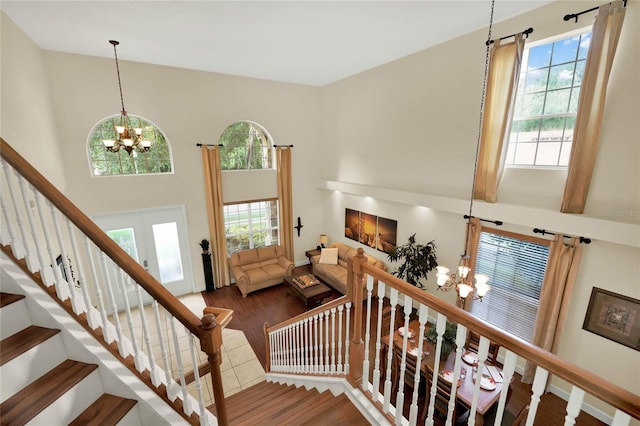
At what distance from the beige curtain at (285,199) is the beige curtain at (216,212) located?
158 cm

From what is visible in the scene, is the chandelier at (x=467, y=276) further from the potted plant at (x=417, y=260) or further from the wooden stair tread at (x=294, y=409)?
the wooden stair tread at (x=294, y=409)

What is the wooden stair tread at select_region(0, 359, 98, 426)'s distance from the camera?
1.38 m

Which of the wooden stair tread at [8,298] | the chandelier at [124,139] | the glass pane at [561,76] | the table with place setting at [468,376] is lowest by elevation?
the table with place setting at [468,376]

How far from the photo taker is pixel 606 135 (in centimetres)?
312

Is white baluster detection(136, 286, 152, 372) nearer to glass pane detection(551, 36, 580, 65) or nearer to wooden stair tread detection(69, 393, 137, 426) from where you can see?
wooden stair tread detection(69, 393, 137, 426)

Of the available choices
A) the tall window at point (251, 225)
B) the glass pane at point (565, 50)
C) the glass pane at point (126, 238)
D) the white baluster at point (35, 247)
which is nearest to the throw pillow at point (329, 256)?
the tall window at point (251, 225)

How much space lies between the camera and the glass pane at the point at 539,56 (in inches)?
141

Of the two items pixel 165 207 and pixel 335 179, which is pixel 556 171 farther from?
pixel 165 207

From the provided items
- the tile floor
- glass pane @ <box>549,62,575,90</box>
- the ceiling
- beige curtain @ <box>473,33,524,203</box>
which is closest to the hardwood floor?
the tile floor

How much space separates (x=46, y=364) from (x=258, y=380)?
10.5 ft

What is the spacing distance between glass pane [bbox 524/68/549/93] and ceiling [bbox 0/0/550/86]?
79cm

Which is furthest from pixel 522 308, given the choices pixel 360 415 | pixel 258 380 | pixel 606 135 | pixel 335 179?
pixel 335 179

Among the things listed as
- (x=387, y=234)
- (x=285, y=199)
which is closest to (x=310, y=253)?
(x=285, y=199)

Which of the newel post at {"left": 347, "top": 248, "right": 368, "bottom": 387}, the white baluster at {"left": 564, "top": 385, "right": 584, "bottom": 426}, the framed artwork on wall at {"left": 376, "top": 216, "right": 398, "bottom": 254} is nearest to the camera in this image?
the white baluster at {"left": 564, "top": 385, "right": 584, "bottom": 426}
